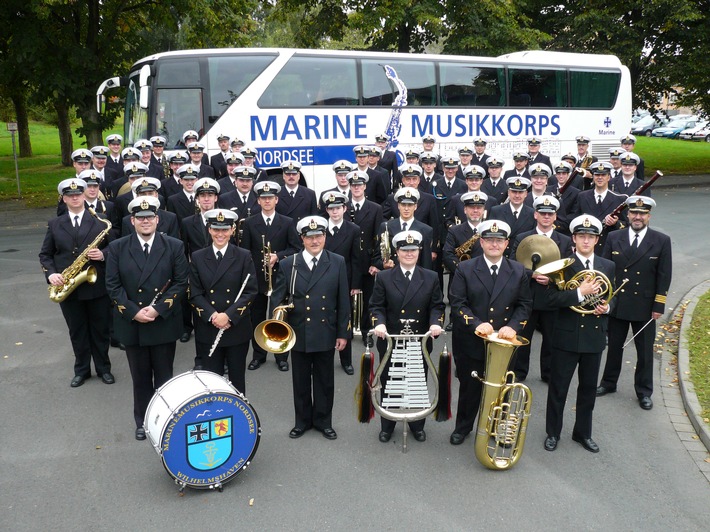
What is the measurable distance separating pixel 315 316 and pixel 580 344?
100.0 inches

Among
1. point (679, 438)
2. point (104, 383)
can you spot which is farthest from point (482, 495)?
point (104, 383)

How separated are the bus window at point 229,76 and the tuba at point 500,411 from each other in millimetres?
10007

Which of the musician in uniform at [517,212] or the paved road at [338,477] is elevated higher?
the musician in uniform at [517,212]

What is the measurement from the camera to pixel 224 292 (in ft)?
21.6

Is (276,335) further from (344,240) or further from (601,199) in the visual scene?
(601,199)

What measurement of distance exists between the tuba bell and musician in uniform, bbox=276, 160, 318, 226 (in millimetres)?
3619

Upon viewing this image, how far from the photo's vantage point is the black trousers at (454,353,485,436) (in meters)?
6.36

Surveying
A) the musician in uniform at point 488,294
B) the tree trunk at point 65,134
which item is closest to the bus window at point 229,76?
the musician in uniform at point 488,294

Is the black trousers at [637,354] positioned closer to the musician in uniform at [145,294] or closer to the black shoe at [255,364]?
the black shoe at [255,364]

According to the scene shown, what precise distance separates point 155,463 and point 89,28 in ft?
60.7

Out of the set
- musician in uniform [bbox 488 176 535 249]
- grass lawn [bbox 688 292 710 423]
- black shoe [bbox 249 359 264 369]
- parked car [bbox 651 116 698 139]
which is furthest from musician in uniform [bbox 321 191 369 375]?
parked car [bbox 651 116 698 139]

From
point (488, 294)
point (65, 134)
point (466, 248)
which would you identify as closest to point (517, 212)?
point (466, 248)

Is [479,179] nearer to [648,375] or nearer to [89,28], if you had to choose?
[648,375]

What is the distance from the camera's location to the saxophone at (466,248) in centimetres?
813
